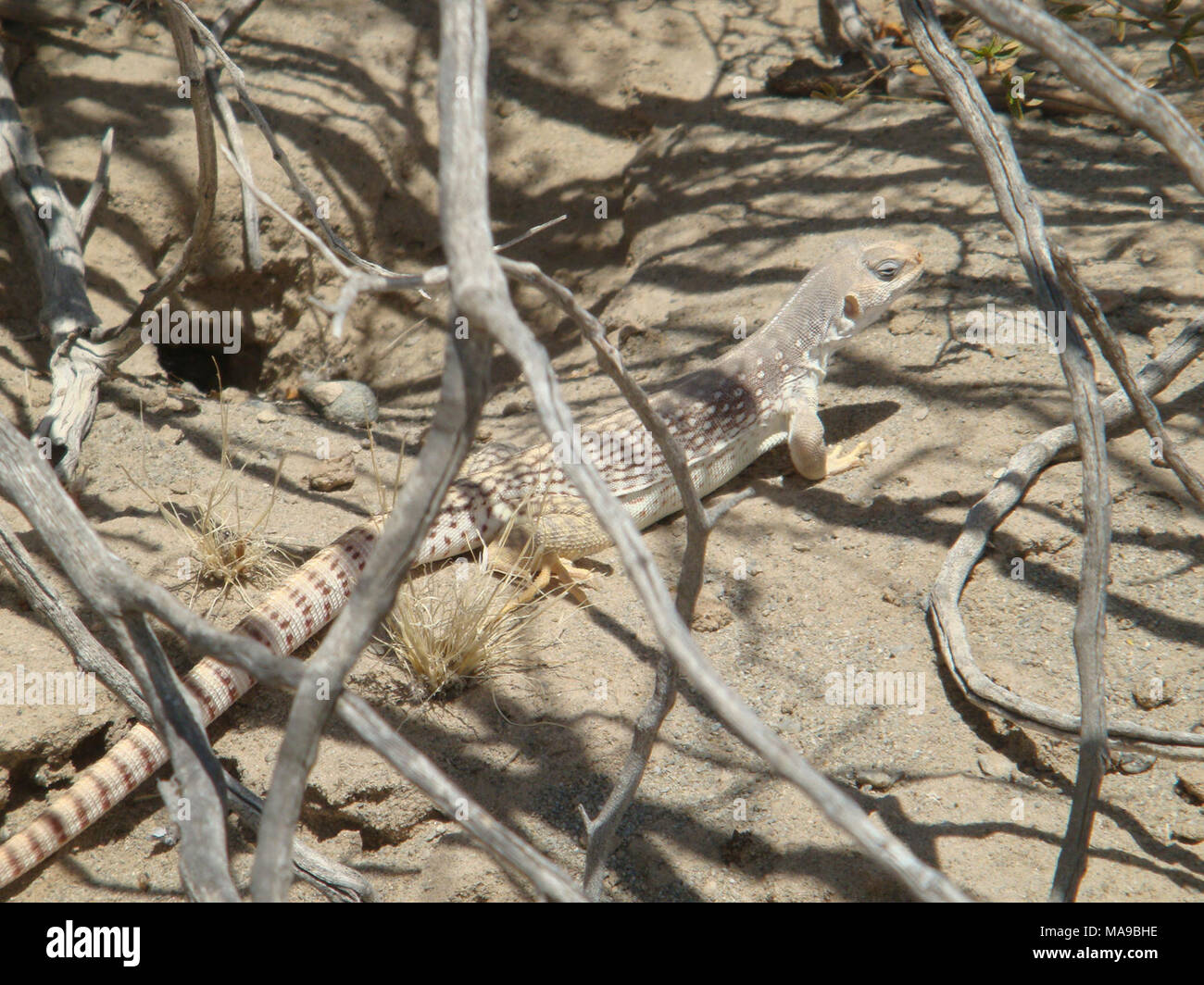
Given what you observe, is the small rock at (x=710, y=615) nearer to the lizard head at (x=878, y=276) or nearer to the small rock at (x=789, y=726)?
A: the small rock at (x=789, y=726)

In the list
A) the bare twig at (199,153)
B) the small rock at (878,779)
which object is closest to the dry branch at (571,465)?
the small rock at (878,779)

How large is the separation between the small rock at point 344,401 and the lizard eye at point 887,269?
3145 mm

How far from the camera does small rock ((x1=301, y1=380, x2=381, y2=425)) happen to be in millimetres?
5453

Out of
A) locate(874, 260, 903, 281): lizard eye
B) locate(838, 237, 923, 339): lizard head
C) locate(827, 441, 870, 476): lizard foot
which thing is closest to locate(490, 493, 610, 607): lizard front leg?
locate(827, 441, 870, 476): lizard foot

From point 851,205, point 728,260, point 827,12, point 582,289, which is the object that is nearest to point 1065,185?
point 851,205

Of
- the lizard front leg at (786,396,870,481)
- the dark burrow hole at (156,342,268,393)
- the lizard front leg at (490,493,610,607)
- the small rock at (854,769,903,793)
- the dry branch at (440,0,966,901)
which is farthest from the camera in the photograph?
the dark burrow hole at (156,342,268,393)

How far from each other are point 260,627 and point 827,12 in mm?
6464

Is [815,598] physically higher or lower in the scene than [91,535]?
lower

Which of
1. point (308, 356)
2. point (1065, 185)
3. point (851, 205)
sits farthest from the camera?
point (308, 356)

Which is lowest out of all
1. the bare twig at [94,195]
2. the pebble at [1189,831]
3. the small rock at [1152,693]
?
the pebble at [1189,831]

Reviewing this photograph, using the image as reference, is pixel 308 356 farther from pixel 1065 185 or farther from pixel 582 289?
pixel 1065 185

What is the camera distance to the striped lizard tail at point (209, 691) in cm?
291

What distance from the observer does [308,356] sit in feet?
20.3

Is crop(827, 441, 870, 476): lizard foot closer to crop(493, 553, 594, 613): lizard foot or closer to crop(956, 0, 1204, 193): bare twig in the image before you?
crop(493, 553, 594, 613): lizard foot
